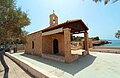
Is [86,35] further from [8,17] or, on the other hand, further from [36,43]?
[8,17]

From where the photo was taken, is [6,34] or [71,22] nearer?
[6,34]

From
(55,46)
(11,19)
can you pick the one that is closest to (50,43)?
(55,46)

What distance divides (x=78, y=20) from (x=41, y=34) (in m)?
6.46

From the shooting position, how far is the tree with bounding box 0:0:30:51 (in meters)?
8.82

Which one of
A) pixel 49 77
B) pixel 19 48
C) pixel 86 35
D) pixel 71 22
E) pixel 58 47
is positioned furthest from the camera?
pixel 19 48

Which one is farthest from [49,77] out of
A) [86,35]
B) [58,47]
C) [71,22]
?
[58,47]

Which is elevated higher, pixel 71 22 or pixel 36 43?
pixel 71 22

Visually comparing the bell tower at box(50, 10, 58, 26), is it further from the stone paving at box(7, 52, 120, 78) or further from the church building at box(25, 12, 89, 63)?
the stone paving at box(7, 52, 120, 78)

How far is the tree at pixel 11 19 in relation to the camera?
28.9ft

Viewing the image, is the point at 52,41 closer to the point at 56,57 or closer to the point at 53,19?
the point at 53,19

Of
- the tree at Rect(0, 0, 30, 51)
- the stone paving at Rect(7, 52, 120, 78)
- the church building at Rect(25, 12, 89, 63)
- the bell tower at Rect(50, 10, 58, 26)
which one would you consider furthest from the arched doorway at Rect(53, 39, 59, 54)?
the tree at Rect(0, 0, 30, 51)

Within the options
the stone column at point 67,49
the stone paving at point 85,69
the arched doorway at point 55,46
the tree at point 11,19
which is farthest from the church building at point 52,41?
the tree at point 11,19

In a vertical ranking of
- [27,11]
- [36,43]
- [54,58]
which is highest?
[27,11]

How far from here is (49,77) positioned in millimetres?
6566
